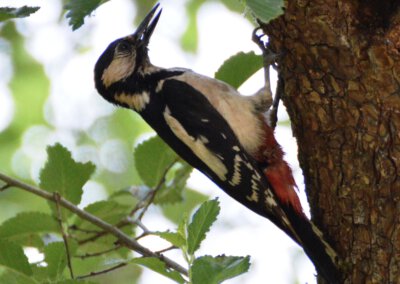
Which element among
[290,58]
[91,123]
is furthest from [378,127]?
[91,123]

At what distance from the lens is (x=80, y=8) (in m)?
2.10

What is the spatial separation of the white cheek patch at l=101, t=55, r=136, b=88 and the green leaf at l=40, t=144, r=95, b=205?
124 cm

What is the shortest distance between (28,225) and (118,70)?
1.34 m

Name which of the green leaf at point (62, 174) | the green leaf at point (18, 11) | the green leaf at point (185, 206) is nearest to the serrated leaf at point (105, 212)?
the green leaf at point (62, 174)

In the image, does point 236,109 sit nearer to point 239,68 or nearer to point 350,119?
point 239,68

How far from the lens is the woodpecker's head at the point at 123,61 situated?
14.3 feet

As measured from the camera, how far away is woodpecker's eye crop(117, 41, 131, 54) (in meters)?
4.48

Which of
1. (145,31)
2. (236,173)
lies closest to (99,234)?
(236,173)

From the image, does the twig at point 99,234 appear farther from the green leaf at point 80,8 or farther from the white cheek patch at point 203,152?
the green leaf at point 80,8

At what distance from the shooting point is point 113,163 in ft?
23.6

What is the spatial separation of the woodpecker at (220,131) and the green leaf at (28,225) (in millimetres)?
662

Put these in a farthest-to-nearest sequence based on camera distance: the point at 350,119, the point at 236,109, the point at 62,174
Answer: the point at 236,109 → the point at 62,174 → the point at 350,119

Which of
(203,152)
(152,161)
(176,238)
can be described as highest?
(203,152)

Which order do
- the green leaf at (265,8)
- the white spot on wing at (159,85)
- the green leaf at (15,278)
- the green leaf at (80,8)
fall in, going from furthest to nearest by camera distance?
the white spot on wing at (159,85)
the green leaf at (15,278)
the green leaf at (80,8)
the green leaf at (265,8)
